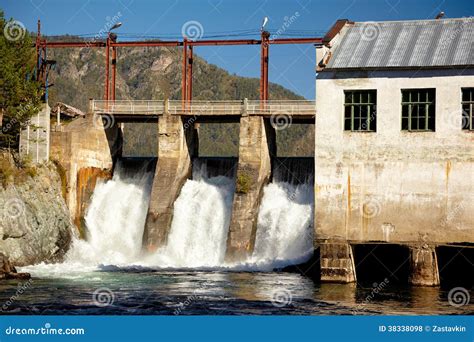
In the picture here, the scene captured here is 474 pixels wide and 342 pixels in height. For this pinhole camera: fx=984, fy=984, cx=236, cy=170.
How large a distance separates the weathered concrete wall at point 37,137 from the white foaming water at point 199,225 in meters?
8.37

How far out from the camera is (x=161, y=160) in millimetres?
58719

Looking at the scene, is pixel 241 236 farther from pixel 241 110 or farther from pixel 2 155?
pixel 2 155

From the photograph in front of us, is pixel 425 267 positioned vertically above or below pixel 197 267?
above

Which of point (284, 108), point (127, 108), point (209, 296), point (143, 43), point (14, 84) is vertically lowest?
point (209, 296)

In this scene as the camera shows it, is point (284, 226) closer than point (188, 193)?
Yes

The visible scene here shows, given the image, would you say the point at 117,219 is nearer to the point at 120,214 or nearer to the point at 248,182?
the point at 120,214

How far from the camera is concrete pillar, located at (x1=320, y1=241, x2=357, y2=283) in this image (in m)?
43.0

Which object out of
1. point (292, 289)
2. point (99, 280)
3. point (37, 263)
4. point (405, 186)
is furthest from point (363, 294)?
point (37, 263)

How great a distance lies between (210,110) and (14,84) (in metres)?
11.8

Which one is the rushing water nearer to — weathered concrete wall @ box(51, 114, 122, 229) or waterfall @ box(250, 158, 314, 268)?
waterfall @ box(250, 158, 314, 268)

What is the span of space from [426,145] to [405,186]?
2030 mm

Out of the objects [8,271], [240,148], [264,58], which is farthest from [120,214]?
[8,271]

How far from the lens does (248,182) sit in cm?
5572

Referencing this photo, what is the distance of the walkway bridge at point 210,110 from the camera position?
56.8m
